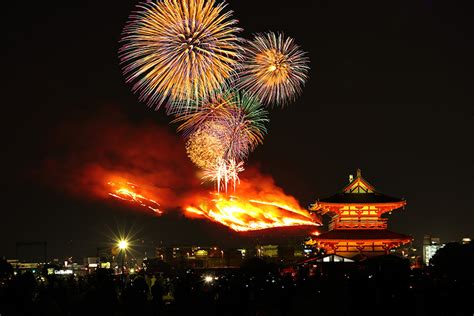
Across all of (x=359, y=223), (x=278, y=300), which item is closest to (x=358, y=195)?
(x=359, y=223)

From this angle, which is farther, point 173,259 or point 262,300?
→ point 173,259

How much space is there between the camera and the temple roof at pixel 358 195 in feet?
189

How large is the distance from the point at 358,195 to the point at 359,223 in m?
2.13

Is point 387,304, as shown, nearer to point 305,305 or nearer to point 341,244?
point 305,305

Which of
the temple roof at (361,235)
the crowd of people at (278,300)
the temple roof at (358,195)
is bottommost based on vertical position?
the crowd of people at (278,300)

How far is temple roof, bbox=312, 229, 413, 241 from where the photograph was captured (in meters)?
56.6

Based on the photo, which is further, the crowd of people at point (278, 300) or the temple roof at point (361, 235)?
the temple roof at point (361, 235)

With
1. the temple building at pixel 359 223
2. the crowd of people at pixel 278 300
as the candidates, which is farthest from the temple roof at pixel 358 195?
the crowd of people at pixel 278 300

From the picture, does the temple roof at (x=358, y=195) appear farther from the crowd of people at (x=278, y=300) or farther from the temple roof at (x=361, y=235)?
the crowd of people at (x=278, y=300)

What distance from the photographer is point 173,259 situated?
118375 mm

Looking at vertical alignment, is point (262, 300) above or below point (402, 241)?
below

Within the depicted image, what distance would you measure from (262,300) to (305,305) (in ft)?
16.4

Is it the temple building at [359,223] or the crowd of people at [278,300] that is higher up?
the temple building at [359,223]

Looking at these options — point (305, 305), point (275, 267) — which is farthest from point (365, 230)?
point (305, 305)
